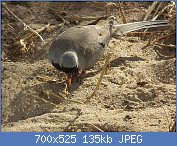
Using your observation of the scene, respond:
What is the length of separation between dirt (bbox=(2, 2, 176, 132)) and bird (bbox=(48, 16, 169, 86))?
200 mm

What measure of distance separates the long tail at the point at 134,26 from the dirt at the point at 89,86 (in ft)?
0.46

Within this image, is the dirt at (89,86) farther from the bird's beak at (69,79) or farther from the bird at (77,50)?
the bird at (77,50)

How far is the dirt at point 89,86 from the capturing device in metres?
4.59

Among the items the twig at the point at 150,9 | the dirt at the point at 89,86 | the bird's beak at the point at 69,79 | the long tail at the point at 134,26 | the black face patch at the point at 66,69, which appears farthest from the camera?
the twig at the point at 150,9

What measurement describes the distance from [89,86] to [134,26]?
1.19m

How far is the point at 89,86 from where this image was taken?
525 cm

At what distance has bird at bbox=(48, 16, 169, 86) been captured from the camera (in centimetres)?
503

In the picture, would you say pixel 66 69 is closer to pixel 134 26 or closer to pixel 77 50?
pixel 77 50

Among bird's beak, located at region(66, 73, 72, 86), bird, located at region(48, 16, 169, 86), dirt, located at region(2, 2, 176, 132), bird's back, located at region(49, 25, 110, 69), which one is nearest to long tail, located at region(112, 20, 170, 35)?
dirt, located at region(2, 2, 176, 132)

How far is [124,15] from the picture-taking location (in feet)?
21.1

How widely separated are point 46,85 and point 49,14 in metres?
1.62

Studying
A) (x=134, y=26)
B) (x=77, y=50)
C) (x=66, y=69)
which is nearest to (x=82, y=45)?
(x=77, y=50)

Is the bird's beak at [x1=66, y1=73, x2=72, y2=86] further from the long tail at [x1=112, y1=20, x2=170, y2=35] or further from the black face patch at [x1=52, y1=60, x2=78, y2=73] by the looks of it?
the long tail at [x1=112, y1=20, x2=170, y2=35]

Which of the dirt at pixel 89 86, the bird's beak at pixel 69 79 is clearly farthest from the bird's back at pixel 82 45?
the dirt at pixel 89 86
